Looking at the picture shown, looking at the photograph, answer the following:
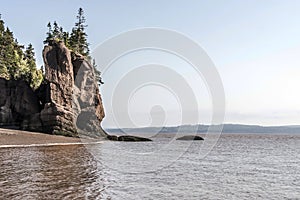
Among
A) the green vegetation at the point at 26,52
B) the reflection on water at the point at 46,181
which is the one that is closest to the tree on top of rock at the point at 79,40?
the green vegetation at the point at 26,52

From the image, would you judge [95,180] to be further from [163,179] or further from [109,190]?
[163,179]

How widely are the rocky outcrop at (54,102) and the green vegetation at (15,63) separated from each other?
3570 millimetres

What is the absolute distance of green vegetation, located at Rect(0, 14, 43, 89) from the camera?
68.0 metres

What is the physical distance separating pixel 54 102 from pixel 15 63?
2216 centimetres

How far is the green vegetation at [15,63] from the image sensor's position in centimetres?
6800

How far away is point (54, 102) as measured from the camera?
59781 millimetres

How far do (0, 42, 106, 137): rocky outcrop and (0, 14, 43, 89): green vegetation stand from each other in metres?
3.57

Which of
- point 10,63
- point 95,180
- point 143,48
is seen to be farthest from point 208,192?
point 10,63

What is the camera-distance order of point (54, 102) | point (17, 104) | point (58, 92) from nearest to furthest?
point (54, 102)
point (17, 104)
point (58, 92)

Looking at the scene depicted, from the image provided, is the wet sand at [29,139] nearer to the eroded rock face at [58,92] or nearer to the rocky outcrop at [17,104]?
the eroded rock face at [58,92]

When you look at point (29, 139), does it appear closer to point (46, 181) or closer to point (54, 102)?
point (54, 102)

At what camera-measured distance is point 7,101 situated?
202 ft

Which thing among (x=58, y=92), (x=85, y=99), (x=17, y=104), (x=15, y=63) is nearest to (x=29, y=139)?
(x=58, y=92)

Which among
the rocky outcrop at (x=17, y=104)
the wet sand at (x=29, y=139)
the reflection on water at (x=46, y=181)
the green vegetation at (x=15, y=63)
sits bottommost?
the reflection on water at (x=46, y=181)
